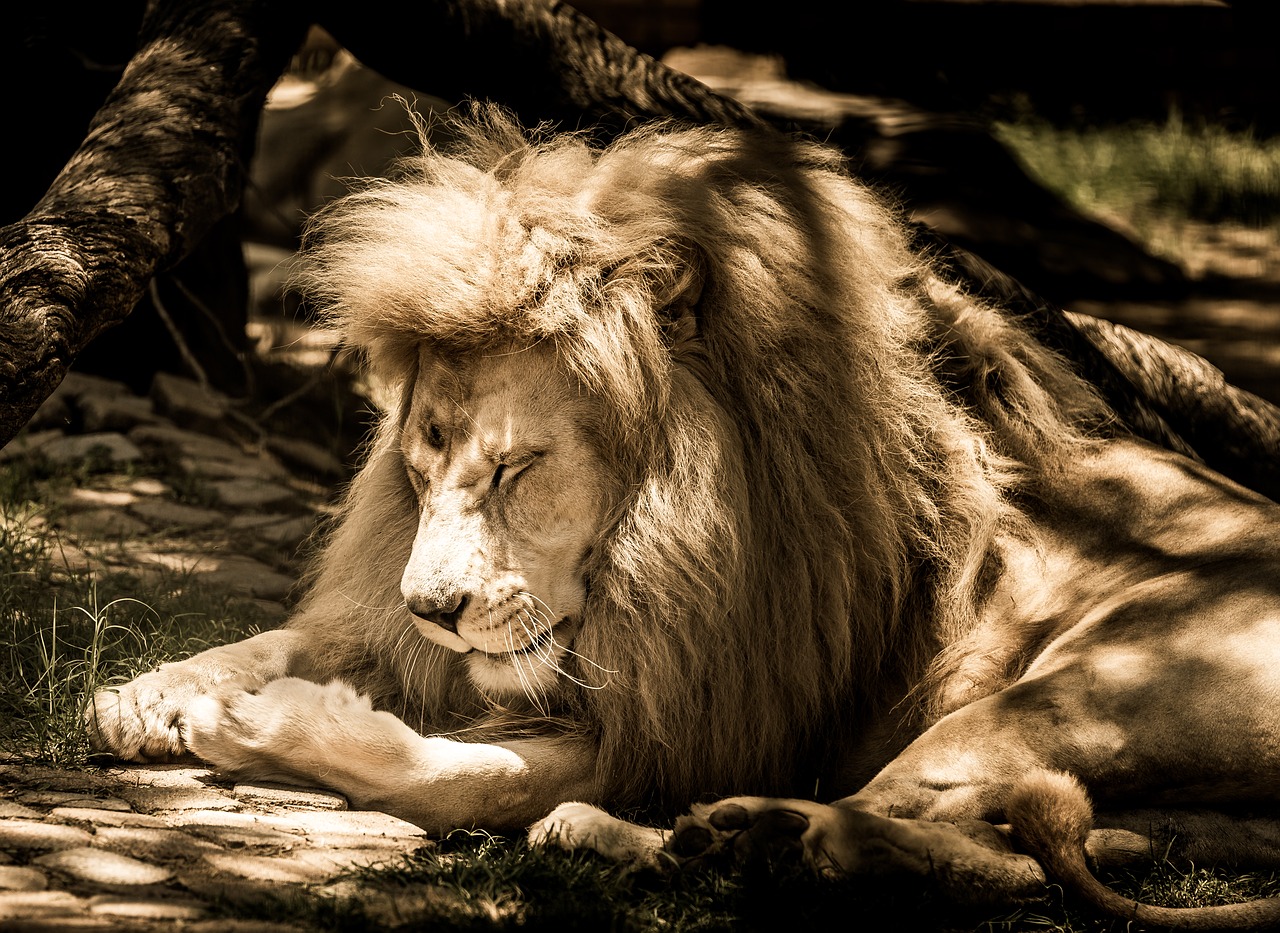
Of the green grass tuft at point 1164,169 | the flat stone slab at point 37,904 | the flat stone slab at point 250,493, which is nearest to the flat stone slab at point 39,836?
the flat stone slab at point 37,904

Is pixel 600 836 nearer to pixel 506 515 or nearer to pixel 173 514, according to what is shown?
pixel 506 515

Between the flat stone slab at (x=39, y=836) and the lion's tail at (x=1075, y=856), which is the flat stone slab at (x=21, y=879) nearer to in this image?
the flat stone slab at (x=39, y=836)

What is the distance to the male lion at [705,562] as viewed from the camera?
265 cm

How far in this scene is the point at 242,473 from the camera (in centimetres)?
574

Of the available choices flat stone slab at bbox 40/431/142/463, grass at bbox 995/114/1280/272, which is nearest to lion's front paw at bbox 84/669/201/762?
flat stone slab at bbox 40/431/142/463

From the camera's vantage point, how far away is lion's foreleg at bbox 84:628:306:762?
9.53 ft

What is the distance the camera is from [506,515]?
2.77 m

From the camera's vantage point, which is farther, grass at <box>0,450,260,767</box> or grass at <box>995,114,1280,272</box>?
grass at <box>995,114,1280,272</box>

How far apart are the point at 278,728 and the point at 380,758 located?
209 mm

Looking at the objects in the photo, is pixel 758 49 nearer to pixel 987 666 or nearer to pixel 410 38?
pixel 410 38

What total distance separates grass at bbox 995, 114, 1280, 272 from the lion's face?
18.4 ft

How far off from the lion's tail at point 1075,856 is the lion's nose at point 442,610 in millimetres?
1045

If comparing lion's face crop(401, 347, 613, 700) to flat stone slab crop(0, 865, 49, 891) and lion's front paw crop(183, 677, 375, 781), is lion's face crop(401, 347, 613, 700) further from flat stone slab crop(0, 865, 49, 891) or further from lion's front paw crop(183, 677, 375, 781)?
flat stone slab crop(0, 865, 49, 891)

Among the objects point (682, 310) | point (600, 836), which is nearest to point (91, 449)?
point (682, 310)
